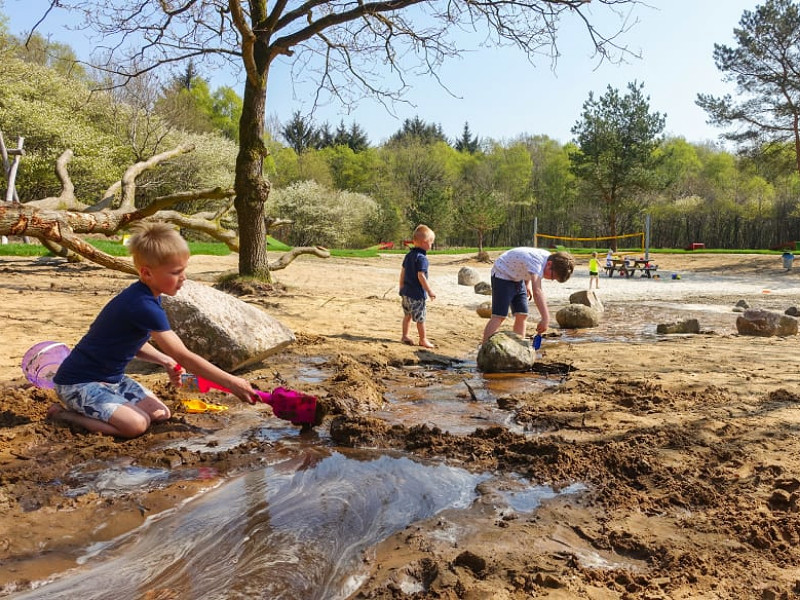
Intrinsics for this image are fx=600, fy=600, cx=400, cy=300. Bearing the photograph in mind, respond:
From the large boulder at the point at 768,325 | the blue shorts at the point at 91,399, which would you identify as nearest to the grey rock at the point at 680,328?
the large boulder at the point at 768,325

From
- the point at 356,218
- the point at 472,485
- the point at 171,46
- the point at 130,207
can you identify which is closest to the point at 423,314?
the point at 472,485

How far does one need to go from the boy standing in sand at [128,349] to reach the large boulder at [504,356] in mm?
3234

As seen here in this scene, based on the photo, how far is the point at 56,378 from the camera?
3.88 m

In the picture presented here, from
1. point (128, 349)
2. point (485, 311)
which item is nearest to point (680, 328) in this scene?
point (485, 311)

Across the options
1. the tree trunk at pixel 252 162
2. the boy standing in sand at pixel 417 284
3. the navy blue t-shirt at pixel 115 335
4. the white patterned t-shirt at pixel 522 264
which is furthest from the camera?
the tree trunk at pixel 252 162

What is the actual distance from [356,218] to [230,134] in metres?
15.4

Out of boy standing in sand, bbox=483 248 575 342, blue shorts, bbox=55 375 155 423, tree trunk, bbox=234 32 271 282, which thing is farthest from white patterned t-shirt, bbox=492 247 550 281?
tree trunk, bbox=234 32 271 282

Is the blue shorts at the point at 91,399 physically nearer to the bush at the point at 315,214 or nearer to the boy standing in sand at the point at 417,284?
the boy standing in sand at the point at 417,284

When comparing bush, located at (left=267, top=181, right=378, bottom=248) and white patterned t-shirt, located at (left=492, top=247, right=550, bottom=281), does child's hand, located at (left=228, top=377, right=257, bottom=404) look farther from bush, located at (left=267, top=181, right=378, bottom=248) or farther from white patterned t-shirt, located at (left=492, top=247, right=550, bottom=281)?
bush, located at (left=267, top=181, right=378, bottom=248)

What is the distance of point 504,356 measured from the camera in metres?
6.40

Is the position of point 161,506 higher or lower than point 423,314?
lower

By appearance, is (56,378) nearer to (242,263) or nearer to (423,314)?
(423,314)

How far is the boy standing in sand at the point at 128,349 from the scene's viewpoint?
12.0 ft

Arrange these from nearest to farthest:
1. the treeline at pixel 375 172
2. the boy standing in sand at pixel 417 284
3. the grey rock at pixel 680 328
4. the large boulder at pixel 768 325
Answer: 1. the boy standing in sand at pixel 417 284
2. the large boulder at pixel 768 325
3. the grey rock at pixel 680 328
4. the treeline at pixel 375 172
